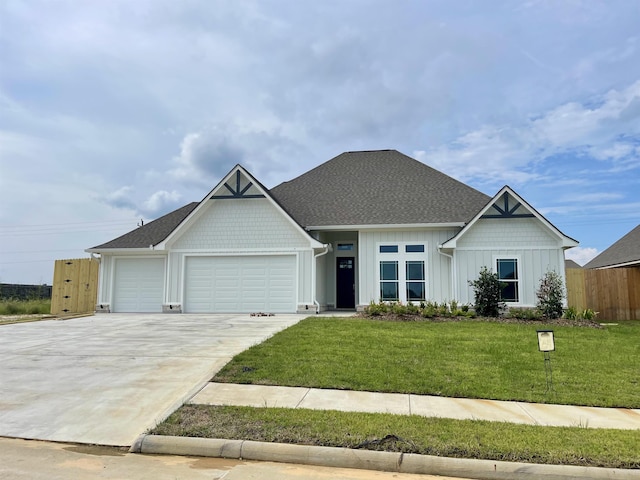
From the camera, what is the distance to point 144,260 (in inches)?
777

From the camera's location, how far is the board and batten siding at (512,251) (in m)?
16.9

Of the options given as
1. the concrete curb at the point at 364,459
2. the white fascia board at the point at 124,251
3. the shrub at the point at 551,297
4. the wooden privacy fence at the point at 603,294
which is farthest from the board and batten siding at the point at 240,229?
the concrete curb at the point at 364,459

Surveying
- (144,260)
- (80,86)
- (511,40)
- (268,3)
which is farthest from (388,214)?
(80,86)

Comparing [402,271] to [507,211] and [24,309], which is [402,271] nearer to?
[507,211]

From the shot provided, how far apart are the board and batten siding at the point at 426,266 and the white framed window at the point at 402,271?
6.5 inches

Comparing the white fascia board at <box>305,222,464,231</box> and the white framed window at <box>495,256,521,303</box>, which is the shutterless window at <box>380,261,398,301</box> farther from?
the white framed window at <box>495,256,521,303</box>

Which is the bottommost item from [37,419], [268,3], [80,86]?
[37,419]

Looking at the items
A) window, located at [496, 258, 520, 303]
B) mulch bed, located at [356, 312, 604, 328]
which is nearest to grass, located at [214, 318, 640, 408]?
mulch bed, located at [356, 312, 604, 328]

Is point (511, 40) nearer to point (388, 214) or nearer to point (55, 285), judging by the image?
point (388, 214)

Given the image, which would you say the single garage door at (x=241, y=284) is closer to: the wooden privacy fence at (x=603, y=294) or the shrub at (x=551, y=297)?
the shrub at (x=551, y=297)

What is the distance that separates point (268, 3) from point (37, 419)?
11.5 m

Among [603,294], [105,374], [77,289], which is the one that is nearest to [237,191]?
[77,289]

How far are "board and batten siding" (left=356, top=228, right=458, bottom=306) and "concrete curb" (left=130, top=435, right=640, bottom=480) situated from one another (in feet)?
43.5

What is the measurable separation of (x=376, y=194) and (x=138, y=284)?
11.4 meters
